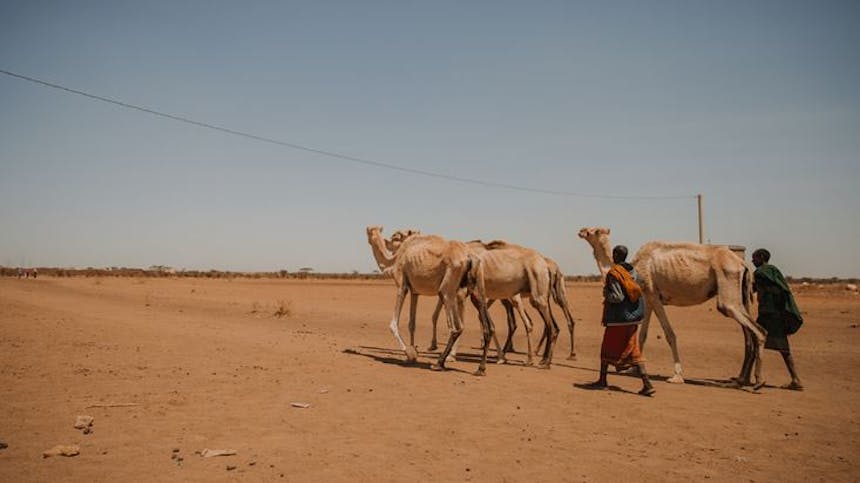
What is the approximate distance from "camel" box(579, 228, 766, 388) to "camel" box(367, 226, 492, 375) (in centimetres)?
Answer: 343

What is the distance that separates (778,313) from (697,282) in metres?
1.50

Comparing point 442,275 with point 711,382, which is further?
point 442,275

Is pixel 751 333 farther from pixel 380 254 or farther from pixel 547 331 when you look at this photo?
pixel 380 254

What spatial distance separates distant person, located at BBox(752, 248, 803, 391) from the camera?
10914 mm

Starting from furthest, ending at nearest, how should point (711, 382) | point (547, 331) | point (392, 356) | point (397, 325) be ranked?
point (547, 331), point (392, 356), point (397, 325), point (711, 382)

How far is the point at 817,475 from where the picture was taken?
6234 millimetres

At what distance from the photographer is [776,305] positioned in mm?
11023

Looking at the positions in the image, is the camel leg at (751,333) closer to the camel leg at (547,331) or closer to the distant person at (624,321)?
the distant person at (624,321)

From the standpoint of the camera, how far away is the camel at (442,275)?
38.7 ft

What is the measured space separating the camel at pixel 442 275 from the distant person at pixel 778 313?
17.0ft

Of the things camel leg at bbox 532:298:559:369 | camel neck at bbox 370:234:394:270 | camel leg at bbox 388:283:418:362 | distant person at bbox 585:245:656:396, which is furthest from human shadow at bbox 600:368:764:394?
camel neck at bbox 370:234:394:270

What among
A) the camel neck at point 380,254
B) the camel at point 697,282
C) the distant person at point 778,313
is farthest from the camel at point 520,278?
the distant person at point 778,313

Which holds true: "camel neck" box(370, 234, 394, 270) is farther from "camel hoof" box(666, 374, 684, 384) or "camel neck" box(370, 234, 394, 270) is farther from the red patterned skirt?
"camel hoof" box(666, 374, 684, 384)

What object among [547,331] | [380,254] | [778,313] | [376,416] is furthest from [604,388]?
[380,254]
